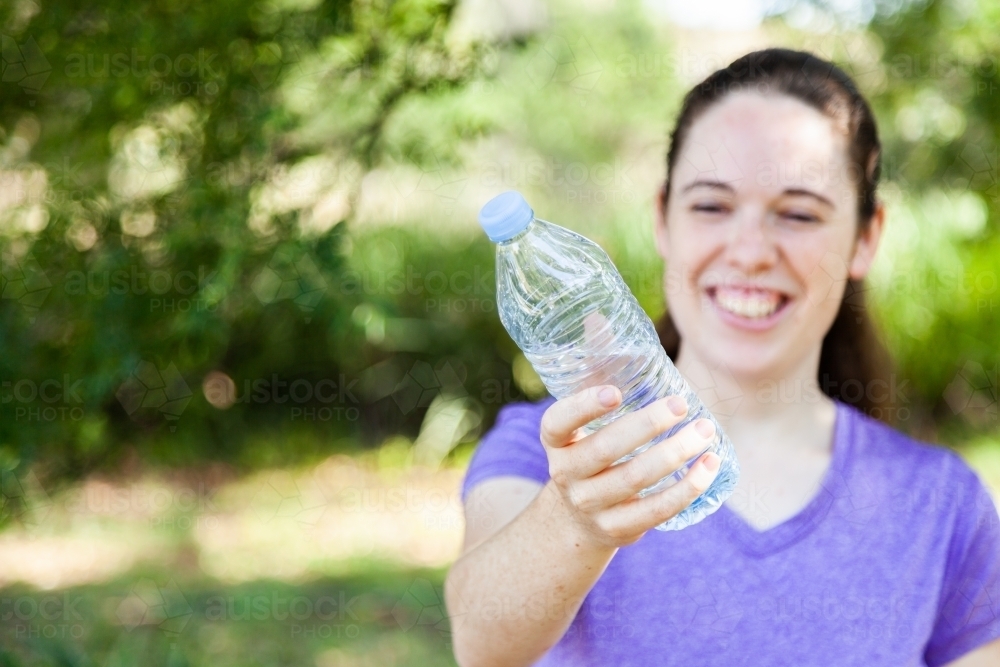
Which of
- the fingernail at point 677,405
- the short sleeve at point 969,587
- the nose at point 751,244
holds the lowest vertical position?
the short sleeve at point 969,587

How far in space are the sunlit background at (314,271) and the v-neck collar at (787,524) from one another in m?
0.88

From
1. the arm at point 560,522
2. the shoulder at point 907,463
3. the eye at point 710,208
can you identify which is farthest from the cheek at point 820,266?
the arm at point 560,522

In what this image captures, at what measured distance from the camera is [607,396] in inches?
46.2

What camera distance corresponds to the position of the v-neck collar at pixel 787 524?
168 cm

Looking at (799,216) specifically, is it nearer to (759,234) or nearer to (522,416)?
(759,234)

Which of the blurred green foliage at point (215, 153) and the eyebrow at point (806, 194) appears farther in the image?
the blurred green foliage at point (215, 153)

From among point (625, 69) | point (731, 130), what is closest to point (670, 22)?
point (625, 69)

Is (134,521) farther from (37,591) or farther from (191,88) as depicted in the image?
(191,88)

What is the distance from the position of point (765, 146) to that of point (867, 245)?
0.36 meters

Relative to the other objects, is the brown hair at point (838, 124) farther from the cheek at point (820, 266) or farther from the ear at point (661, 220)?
the cheek at point (820, 266)

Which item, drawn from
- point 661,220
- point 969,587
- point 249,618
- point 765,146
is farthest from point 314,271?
point 249,618

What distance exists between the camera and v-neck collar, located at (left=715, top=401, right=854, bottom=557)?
168cm

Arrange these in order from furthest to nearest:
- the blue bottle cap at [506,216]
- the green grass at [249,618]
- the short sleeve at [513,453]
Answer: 1. the green grass at [249,618]
2. the short sleeve at [513,453]
3. the blue bottle cap at [506,216]

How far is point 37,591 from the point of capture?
4625 mm
